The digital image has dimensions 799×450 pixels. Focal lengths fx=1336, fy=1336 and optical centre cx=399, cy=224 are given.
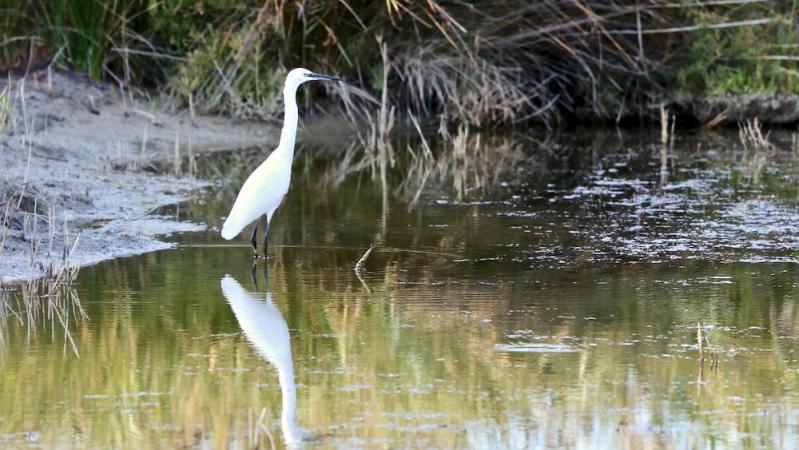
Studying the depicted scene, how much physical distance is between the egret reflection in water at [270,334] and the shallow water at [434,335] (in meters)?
0.01

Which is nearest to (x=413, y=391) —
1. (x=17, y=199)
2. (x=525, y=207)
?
(x=17, y=199)

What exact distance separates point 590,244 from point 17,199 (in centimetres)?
328

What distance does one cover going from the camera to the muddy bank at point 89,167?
7195 mm

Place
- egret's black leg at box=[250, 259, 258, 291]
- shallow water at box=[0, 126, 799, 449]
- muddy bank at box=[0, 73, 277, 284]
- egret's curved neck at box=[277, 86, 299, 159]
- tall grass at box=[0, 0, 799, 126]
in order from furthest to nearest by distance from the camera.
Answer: tall grass at box=[0, 0, 799, 126], egret's curved neck at box=[277, 86, 299, 159], muddy bank at box=[0, 73, 277, 284], egret's black leg at box=[250, 259, 258, 291], shallow water at box=[0, 126, 799, 449]

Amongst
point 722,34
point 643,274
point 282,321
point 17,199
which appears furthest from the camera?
point 722,34

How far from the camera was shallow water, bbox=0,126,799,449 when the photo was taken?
447 cm

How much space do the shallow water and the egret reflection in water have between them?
1 centimetres

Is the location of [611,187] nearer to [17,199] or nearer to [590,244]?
[590,244]

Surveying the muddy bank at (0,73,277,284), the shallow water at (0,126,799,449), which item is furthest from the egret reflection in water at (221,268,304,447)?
the muddy bank at (0,73,277,284)

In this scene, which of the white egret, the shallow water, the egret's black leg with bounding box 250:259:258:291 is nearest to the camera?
the shallow water

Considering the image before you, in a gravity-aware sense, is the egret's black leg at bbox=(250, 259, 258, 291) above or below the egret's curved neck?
below

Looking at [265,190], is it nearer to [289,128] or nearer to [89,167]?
[289,128]

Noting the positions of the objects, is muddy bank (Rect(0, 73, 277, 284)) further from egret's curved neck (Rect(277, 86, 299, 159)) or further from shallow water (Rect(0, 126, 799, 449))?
egret's curved neck (Rect(277, 86, 299, 159))

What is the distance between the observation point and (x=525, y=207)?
9.36 meters
